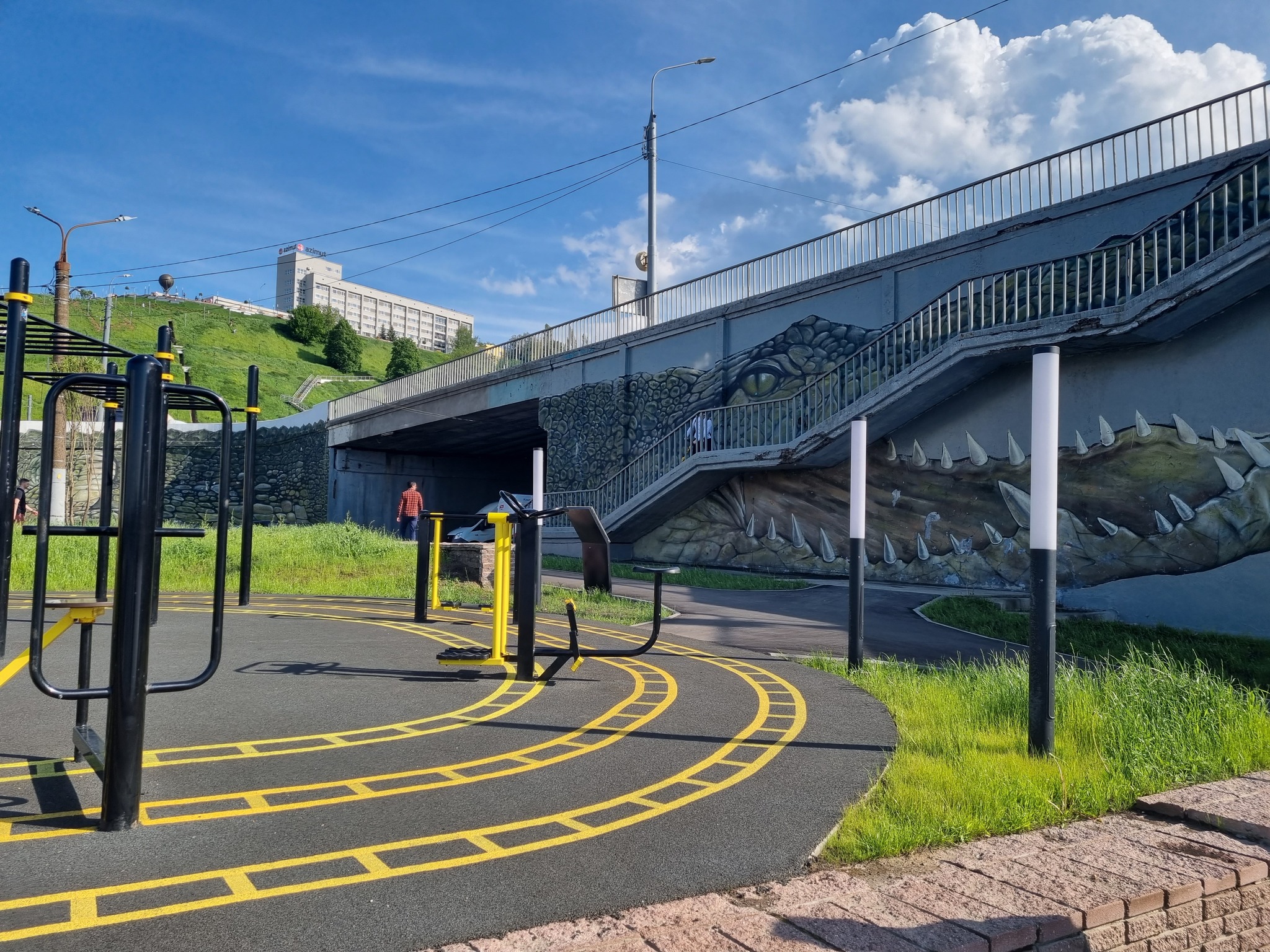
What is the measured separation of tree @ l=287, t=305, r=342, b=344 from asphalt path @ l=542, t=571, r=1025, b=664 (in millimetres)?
75268

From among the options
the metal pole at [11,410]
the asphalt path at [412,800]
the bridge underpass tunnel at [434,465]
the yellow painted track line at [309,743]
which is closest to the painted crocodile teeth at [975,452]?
the asphalt path at [412,800]

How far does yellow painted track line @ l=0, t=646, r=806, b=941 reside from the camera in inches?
119

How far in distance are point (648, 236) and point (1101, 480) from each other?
16.1m

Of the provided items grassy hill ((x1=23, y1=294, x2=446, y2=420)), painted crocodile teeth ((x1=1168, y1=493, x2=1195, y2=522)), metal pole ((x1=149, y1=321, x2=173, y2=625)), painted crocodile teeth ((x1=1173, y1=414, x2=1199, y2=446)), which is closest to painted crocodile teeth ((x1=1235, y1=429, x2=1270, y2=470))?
painted crocodile teeth ((x1=1173, y1=414, x2=1199, y2=446))

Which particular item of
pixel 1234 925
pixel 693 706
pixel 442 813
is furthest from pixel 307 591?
pixel 1234 925

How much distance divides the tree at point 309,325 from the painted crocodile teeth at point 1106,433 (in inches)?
3104

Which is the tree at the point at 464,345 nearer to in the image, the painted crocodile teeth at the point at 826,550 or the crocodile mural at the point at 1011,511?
the crocodile mural at the point at 1011,511

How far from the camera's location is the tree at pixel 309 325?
84438 millimetres

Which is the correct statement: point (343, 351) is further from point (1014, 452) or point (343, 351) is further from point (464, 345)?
point (1014, 452)

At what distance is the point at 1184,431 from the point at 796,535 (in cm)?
827

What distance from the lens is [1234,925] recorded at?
3.49 metres

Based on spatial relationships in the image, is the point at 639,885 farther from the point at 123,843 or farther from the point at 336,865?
the point at 123,843

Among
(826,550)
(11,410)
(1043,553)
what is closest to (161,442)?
(11,410)

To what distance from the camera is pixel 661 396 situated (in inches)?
961
